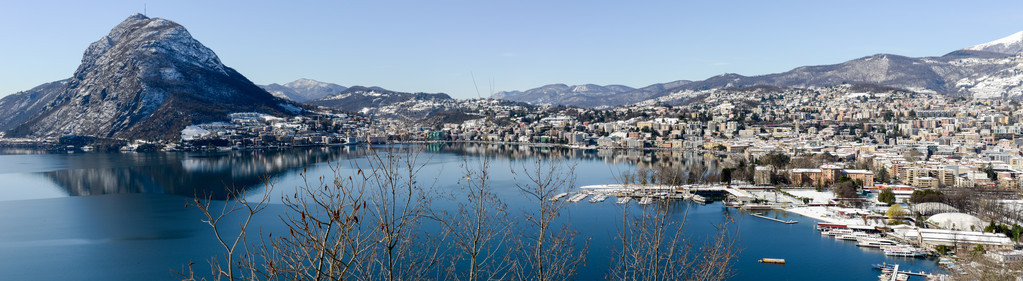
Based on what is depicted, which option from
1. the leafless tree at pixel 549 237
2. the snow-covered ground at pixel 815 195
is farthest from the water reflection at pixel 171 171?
the snow-covered ground at pixel 815 195

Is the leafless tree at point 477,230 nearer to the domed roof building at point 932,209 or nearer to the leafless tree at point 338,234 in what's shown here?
the leafless tree at point 338,234

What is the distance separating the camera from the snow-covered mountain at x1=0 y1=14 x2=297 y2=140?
26.7 meters

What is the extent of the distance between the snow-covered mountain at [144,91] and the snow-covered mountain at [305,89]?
1779 inches

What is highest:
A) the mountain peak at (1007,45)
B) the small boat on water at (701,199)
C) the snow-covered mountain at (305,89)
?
the mountain peak at (1007,45)

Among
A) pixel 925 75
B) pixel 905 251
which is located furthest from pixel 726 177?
pixel 925 75

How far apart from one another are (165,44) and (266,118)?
6432 millimetres

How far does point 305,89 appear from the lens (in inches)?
3553

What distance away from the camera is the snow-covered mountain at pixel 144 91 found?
26.7 metres

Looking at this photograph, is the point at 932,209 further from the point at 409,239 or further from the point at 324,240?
the point at 324,240

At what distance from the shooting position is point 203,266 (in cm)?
648

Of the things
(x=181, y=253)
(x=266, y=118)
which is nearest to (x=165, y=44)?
(x=266, y=118)

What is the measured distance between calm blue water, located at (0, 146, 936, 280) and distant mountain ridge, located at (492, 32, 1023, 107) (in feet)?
155

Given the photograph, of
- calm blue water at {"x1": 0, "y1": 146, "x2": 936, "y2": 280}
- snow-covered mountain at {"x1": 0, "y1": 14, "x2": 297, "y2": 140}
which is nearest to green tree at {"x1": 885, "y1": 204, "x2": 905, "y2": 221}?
calm blue water at {"x1": 0, "y1": 146, "x2": 936, "y2": 280}

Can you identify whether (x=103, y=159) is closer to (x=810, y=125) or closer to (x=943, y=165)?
(x=943, y=165)
